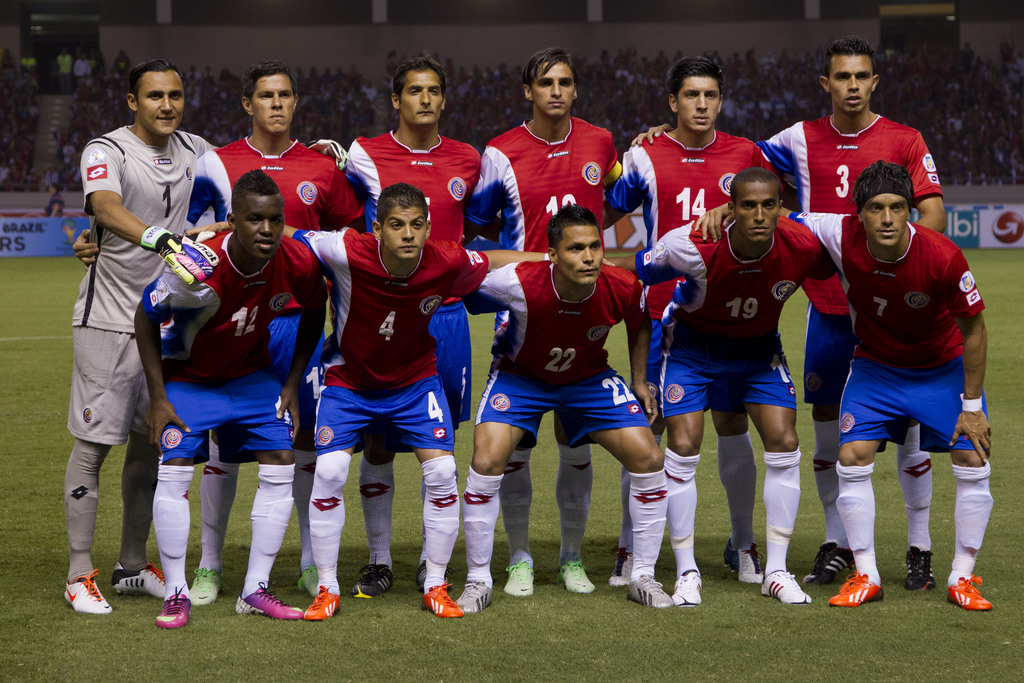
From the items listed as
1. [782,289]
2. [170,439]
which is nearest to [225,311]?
[170,439]

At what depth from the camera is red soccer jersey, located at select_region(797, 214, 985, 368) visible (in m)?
4.66

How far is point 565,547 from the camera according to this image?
203 inches

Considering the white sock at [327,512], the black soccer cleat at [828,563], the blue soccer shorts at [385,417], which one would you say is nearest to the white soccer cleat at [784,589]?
the black soccer cleat at [828,563]

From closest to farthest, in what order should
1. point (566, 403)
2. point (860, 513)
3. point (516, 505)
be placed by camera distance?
point (860, 513), point (566, 403), point (516, 505)

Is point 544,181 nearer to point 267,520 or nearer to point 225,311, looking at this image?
point 225,311

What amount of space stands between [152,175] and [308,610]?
208cm

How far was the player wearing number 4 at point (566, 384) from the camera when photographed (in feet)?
15.6

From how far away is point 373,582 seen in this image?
4973 millimetres

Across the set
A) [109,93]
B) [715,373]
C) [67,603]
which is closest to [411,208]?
[715,373]

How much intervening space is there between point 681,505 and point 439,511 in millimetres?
1104

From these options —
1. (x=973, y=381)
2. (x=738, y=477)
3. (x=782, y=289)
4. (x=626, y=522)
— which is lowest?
(x=626, y=522)

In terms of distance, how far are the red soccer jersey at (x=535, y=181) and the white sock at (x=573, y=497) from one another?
1.05 meters

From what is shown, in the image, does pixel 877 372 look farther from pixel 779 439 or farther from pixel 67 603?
pixel 67 603

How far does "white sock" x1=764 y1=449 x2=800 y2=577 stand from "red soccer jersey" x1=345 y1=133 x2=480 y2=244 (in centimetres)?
190
